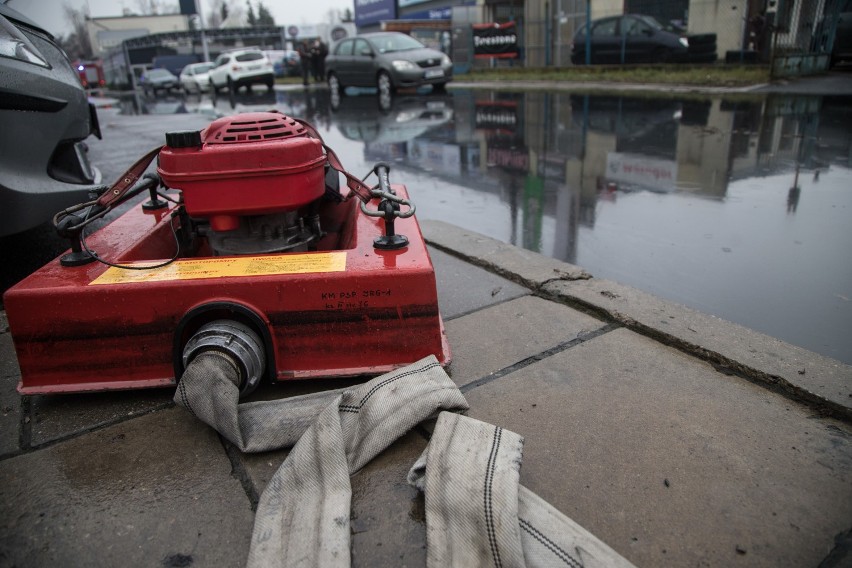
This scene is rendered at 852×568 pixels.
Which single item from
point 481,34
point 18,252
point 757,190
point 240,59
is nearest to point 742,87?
point 757,190

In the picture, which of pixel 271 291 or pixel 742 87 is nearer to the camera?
pixel 271 291

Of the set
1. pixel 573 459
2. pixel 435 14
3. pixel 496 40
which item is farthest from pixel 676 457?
pixel 435 14

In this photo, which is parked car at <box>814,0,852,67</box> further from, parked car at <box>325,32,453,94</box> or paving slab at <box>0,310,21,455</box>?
paving slab at <box>0,310,21,455</box>

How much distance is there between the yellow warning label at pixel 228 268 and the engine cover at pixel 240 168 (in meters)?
0.15

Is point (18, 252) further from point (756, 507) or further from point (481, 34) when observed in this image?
point (481, 34)

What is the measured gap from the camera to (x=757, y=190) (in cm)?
495

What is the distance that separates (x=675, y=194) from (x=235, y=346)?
4.13 meters

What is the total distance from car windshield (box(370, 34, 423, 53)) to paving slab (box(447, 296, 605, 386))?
13637 mm

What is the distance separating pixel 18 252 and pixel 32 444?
2.43 meters

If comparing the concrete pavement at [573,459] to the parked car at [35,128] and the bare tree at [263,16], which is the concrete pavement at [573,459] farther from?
the bare tree at [263,16]

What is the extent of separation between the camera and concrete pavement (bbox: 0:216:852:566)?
143cm

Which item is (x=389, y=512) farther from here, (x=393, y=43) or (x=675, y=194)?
(x=393, y=43)

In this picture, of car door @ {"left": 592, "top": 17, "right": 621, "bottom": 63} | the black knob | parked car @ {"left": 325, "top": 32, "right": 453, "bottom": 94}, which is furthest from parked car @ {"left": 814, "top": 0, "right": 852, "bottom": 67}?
the black knob

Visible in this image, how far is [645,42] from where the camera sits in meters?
16.8
